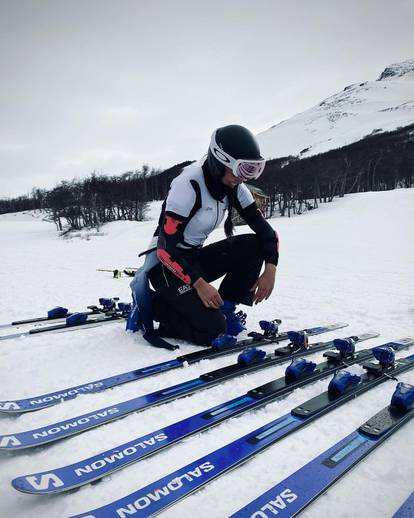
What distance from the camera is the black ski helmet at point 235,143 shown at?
2.57 meters

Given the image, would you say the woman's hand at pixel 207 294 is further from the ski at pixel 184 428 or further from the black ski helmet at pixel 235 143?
the black ski helmet at pixel 235 143

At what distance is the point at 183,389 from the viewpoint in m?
2.03

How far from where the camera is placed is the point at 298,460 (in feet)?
4.76

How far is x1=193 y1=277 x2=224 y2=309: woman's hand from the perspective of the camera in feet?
8.29

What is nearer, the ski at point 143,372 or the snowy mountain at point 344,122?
the ski at point 143,372

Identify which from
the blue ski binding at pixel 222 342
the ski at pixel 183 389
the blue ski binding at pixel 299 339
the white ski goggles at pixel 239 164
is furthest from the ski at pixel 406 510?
the white ski goggles at pixel 239 164

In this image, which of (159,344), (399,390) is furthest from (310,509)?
(159,344)

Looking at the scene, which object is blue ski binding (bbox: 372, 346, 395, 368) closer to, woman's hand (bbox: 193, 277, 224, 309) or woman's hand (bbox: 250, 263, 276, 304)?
woman's hand (bbox: 250, 263, 276, 304)

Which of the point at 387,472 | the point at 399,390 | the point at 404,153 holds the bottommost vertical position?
the point at 387,472

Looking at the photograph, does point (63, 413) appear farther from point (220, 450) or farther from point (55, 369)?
point (220, 450)

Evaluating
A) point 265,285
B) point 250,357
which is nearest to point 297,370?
point 250,357

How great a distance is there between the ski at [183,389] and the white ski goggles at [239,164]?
1342mm

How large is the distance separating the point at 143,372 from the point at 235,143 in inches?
68.9

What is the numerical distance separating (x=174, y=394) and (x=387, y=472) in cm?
108
